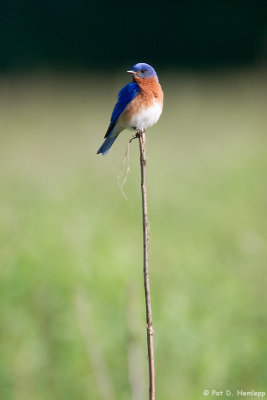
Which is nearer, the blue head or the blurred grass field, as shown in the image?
the blue head

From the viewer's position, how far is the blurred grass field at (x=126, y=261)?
453 centimetres

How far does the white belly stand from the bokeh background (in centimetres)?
30

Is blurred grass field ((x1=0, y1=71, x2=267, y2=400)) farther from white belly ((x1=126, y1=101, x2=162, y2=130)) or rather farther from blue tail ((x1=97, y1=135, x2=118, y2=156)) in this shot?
white belly ((x1=126, y1=101, x2=162, y2=130))

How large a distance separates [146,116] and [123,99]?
0.16 metres

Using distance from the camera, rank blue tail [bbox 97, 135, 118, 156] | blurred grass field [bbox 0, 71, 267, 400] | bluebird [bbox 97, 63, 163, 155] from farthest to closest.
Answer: blurred grass field [bbox 0, 71, 267, 400] < bluebird [bbox 97, 63, 163, 155] < blue tail [bbox 97, 135, 118, 156]

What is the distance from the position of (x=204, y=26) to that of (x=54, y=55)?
11.5 feet

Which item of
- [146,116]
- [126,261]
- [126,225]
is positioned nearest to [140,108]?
[146,116]

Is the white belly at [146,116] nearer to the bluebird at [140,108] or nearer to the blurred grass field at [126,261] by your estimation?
the bluebird at [140,108]

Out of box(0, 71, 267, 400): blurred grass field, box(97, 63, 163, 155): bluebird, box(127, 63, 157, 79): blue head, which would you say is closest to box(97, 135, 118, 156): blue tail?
box(97, 63, 163, 155): bluebird

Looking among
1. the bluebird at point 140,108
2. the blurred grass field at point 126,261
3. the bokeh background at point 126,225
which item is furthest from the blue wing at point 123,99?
the blurred grass field at point 126,261

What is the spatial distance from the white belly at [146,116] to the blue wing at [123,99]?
7cm

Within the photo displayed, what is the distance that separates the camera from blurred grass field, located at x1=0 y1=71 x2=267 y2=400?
453 centimetres

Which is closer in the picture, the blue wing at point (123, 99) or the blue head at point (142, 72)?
the blue head at point (142, 72)

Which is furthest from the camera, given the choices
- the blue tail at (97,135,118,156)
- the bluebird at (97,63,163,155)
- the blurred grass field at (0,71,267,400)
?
the blurred grass field at (0,71,267,400)
